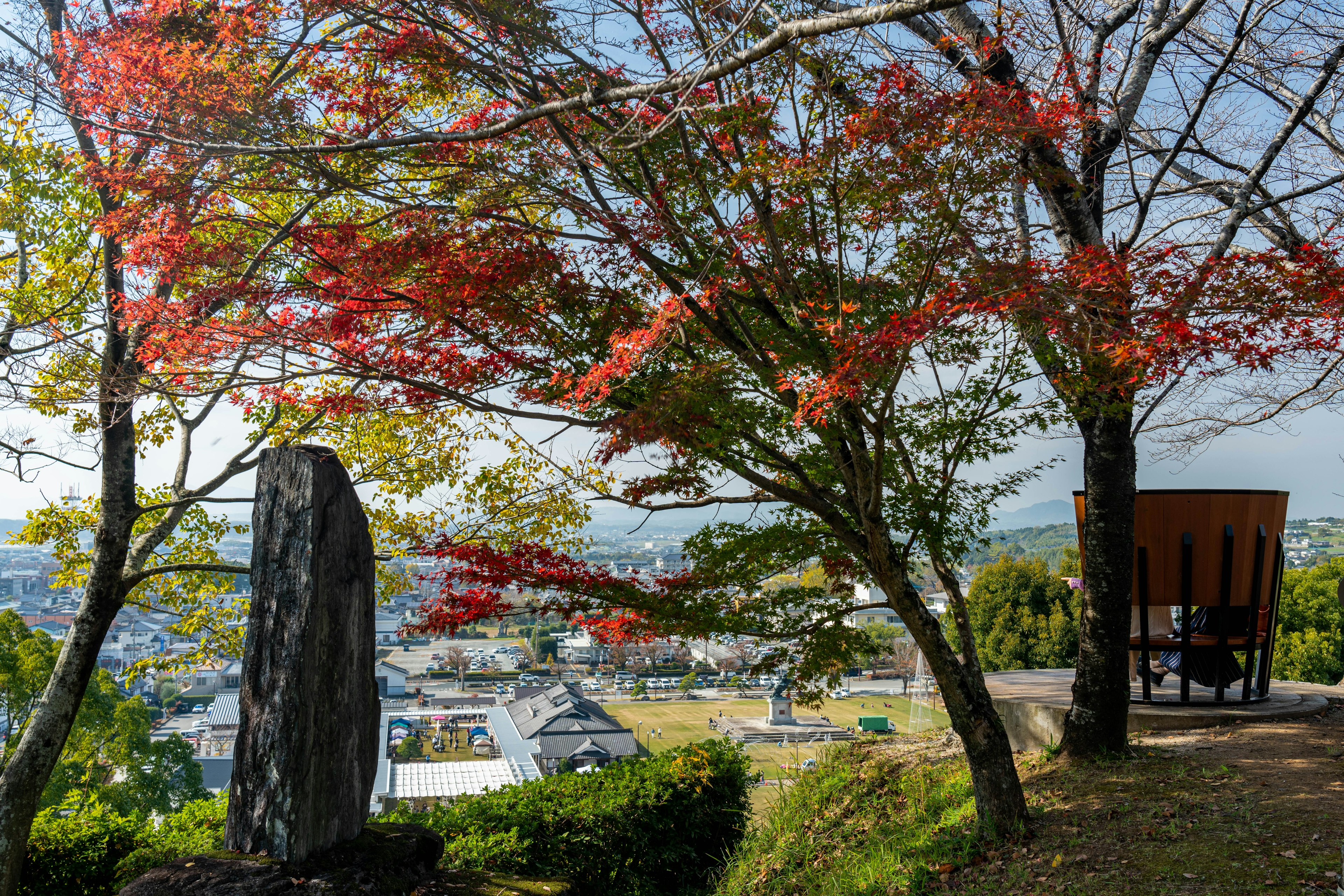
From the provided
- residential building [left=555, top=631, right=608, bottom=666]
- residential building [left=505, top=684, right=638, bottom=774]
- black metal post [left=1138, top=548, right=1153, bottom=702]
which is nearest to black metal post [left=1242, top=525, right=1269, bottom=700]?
black metal post [left=1138, top=548, right=1153, bottom=702]

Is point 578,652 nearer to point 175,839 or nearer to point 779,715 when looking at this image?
point 779,715

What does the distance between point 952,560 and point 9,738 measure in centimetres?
1229

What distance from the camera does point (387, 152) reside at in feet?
16.5

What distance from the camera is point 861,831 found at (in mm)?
5734

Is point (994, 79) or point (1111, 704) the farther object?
point (1111, 704)

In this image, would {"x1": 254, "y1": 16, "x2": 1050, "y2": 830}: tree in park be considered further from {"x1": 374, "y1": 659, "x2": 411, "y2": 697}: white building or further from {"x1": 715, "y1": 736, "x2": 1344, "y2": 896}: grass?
{"x1": 374, "y1": 659, "x2": 411, "y2": 697}: white building

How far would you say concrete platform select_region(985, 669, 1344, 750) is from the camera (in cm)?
592

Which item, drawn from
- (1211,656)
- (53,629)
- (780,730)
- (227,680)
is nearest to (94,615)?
(1211,656)

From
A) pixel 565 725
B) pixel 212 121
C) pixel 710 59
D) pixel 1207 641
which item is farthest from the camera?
pixel 565 725

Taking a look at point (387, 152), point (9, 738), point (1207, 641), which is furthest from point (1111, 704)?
point (9, 738)

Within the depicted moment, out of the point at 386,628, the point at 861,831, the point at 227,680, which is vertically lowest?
the point at 227,680

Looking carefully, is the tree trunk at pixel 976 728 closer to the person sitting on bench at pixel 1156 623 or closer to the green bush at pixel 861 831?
the green bush at pixel 861 831

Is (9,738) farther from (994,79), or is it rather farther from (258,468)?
(994,79)

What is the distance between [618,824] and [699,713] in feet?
46.6
